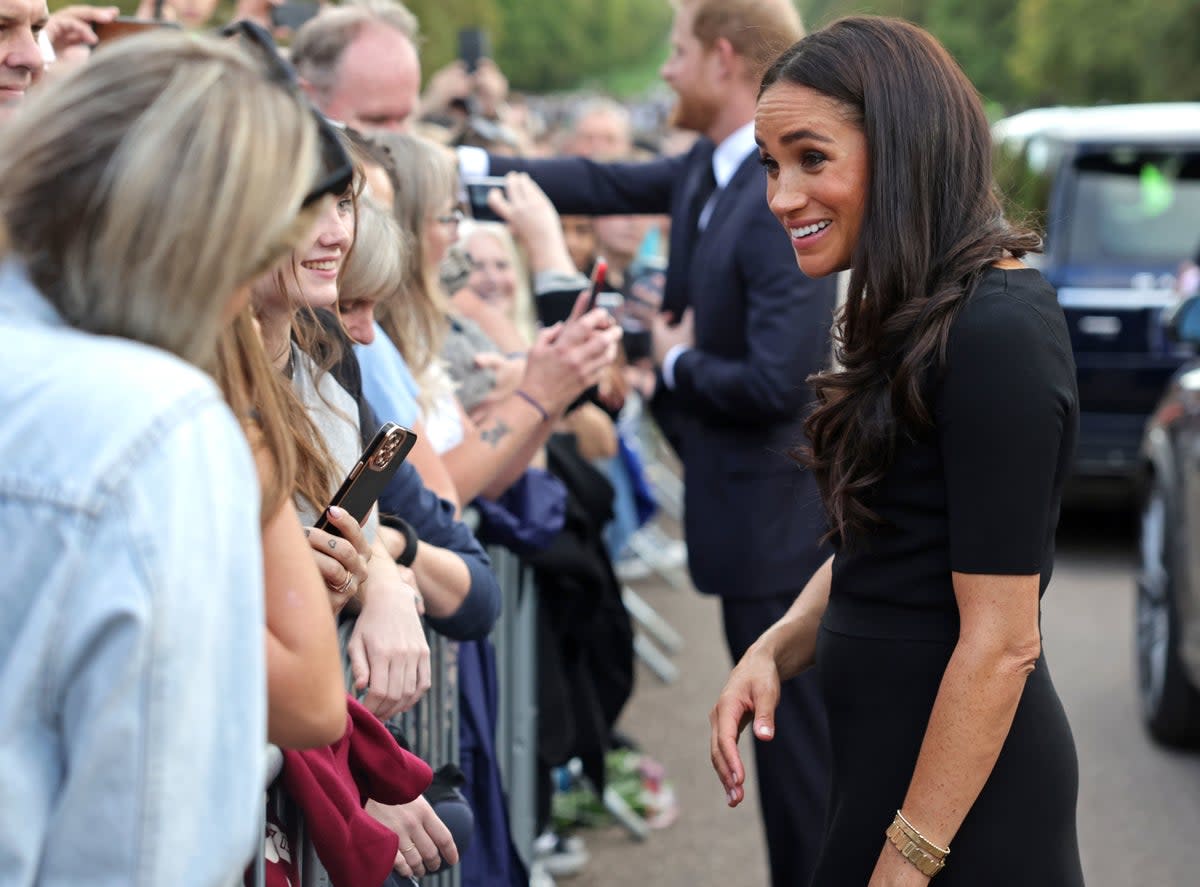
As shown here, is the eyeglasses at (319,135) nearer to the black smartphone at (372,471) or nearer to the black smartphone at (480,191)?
the black smartphone at (372,471)

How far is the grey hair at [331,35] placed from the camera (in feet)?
14.2

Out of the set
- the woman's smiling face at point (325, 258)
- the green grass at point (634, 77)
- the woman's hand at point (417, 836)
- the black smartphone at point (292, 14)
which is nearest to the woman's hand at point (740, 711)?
the woman's hand at point (417, 836)

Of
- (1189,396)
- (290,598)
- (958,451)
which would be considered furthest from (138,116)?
(1189,396)

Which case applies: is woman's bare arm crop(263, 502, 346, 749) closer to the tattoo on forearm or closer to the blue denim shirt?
the blue denim shirt

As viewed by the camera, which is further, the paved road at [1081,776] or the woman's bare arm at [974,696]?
the paved road at [1081,776]

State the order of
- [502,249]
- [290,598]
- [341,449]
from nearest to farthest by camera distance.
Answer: [290,598], [341,449], [502,249]

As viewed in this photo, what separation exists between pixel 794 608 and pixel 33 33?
1696 millimetres

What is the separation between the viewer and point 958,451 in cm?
208

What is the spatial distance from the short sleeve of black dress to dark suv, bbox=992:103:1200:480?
7301 mm

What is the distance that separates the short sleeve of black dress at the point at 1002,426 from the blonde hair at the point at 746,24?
2513mm

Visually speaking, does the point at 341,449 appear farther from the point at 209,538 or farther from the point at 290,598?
the point at 209,538

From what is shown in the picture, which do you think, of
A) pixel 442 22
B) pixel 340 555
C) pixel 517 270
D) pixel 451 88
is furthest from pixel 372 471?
pixel 442 22

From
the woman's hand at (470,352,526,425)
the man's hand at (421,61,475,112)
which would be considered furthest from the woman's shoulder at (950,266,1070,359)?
the man's hand at (421,61,475,112)

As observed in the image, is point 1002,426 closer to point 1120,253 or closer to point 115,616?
point 115,616
